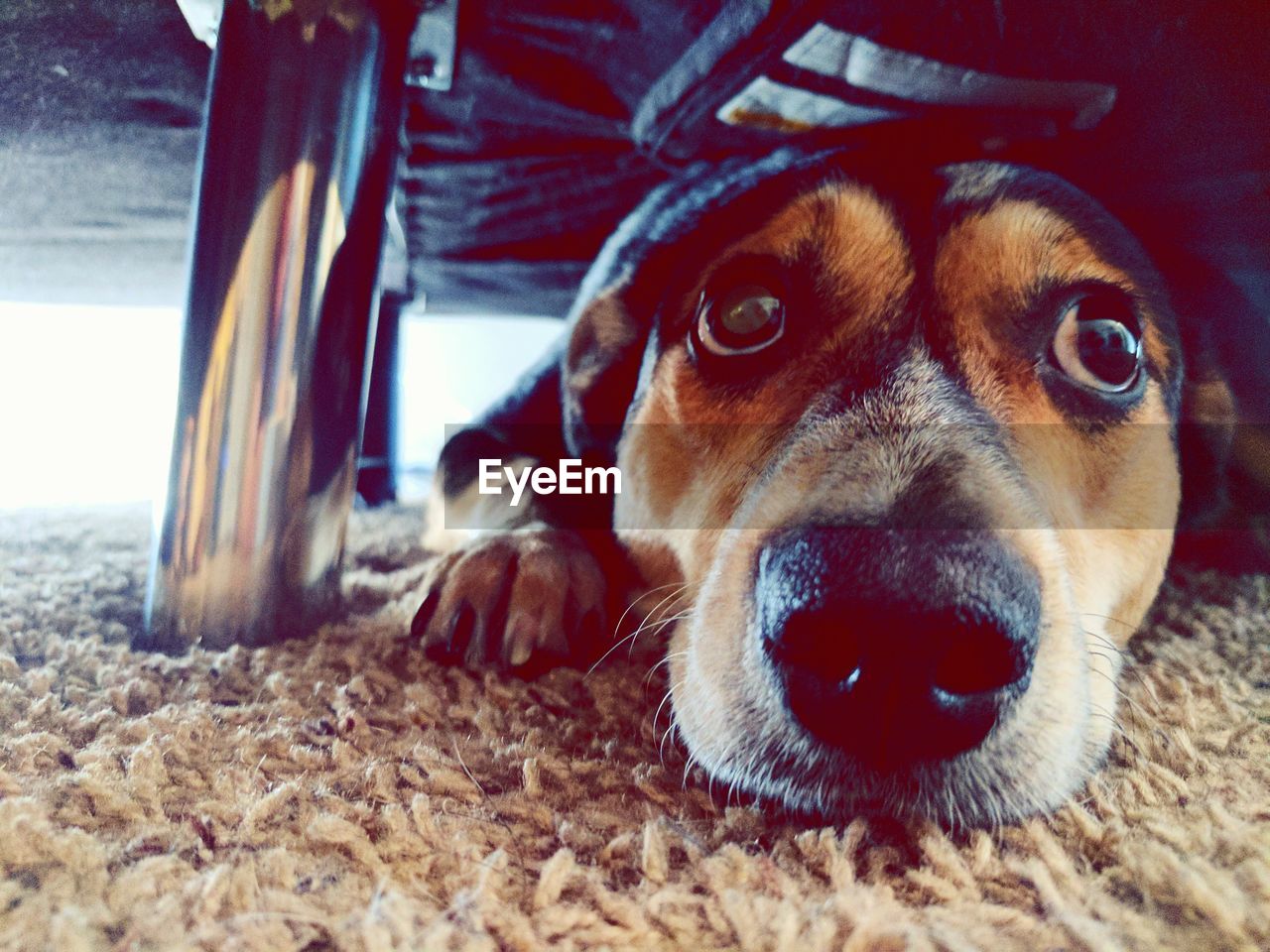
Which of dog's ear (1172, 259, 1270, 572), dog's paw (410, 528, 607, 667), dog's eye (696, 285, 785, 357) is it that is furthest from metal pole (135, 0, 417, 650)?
dog's ear (1172, 259, 1270, 572)

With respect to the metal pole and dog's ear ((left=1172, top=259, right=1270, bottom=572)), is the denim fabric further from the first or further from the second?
the metal pole

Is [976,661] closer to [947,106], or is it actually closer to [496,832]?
[496,832]

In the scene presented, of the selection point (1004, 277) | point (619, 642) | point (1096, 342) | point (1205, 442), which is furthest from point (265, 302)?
point (1205, 442)

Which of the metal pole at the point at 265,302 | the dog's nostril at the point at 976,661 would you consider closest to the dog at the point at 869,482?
the dog's nostril at the point at 976,661

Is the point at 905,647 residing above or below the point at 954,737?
above

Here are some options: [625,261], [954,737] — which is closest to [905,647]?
[954,737]

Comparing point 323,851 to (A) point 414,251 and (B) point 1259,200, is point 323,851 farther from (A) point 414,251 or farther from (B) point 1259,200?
(A) point 414,251

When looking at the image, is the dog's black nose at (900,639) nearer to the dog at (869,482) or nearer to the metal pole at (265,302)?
the dog at (869,482)
